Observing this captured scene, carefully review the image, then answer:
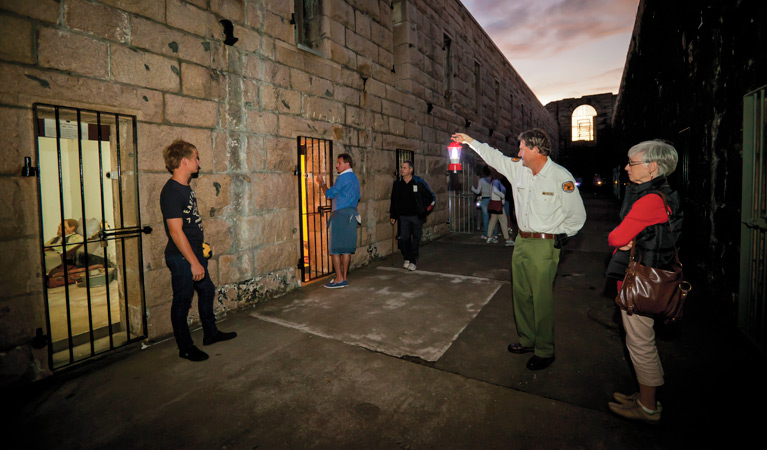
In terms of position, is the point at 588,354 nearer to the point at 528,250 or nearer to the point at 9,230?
the point at 528,250

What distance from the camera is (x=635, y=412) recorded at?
7.36 feet

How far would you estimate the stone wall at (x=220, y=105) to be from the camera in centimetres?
273

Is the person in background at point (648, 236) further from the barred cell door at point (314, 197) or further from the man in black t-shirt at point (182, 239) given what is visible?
the barred cell door at point (314, 197)

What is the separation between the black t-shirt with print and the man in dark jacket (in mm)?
3634

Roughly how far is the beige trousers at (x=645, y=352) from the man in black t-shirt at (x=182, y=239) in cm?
321

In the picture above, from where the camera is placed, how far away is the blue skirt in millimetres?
5129

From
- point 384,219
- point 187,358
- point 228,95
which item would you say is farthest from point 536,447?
point 384,219

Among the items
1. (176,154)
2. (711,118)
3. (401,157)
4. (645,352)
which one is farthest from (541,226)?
(401,157)

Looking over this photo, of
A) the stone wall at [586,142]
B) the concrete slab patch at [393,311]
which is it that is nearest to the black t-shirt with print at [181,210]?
the concrete slab patch at [393,311]

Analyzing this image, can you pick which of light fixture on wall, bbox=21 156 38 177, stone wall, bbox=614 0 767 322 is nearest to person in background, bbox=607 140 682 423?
stone wall, bbox=614 0 767 322

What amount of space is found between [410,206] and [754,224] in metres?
4.17

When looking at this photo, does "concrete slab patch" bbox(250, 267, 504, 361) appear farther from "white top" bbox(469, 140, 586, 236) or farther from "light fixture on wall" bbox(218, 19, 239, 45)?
"light fixture on wall" bbox(218, 19, 239, 45)

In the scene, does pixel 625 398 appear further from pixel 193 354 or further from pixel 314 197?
pixel 314 197

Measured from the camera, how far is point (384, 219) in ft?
23.4
